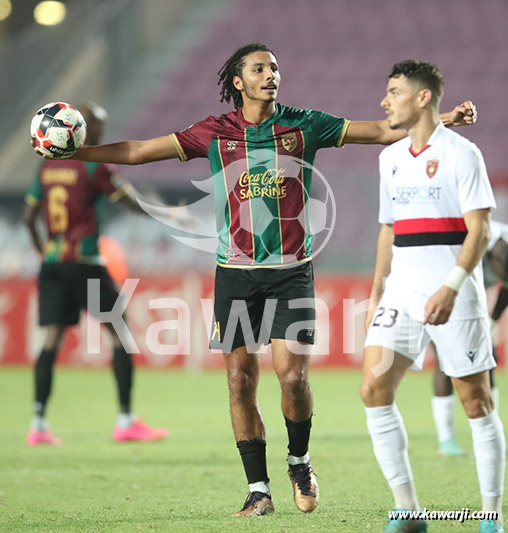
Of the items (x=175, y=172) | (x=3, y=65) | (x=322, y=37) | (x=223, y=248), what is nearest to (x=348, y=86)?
(x=322, y=37)

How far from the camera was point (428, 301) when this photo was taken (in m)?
4.47

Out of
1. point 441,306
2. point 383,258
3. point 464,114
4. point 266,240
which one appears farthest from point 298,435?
point 464,114

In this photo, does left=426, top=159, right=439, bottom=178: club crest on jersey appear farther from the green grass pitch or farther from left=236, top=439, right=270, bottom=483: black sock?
left=236, top=439, right=270, bottom=483: black sock

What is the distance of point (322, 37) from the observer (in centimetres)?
2409

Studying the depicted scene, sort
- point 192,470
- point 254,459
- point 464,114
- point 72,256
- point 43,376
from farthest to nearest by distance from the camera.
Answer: point 72,256
point 43,376
point 192,470
point 254,459
point 464,114

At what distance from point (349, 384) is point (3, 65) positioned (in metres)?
10.4

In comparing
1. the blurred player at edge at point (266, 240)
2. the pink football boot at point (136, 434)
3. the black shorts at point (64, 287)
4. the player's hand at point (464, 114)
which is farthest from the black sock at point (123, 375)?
the player's hand at point (464, 114)

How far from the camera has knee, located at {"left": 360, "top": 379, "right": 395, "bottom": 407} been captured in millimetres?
4574

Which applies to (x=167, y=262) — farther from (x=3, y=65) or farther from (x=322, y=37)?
(x=322, y=37)

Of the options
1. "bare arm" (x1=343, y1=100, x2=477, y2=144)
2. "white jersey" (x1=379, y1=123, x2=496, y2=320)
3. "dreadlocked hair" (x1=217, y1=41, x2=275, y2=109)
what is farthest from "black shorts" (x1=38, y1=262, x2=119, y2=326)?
"white jersey" (x1=379, y1=123, x2=496, y2=320)

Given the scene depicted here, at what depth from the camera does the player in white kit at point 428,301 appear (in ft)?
14.9

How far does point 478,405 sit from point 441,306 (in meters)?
0.53

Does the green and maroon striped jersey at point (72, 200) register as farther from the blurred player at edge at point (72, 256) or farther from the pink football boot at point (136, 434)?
the pink football boot at point (136, 434)

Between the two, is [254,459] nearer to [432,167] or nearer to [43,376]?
[432,167]
